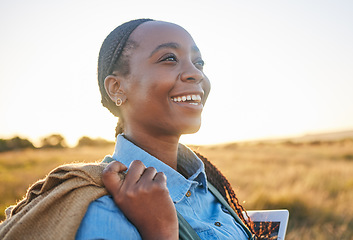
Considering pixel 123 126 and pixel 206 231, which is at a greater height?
pixel 123 126

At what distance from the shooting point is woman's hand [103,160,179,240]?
1.35 m

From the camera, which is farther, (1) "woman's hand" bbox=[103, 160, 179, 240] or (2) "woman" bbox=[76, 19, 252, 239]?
(2) "woman" bbox=[76, 19, 252, 239]

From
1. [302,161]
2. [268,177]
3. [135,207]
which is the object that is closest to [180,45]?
[135,207]

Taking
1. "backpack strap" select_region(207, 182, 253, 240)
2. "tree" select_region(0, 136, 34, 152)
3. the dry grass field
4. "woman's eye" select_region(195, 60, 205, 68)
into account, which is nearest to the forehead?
"woman's eye" select_region(195, 60, 205, 68)

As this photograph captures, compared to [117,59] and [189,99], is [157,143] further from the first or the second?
[117,59]

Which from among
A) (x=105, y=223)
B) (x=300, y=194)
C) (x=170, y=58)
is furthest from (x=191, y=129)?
(x=300, y=194)

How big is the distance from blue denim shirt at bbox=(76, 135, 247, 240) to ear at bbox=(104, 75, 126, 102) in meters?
0.24

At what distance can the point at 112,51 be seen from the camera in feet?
6.80

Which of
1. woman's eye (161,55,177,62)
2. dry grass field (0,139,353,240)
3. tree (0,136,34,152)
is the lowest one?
tree (0,136,34,152)

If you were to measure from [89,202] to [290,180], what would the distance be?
7793mm

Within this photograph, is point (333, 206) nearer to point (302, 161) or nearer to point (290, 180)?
point (290, 180)

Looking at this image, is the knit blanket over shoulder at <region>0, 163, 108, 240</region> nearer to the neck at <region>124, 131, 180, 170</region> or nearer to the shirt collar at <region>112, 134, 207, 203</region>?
the shirt collar at <region>112, 134, 207, 203</region>

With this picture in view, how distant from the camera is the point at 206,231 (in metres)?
1.69

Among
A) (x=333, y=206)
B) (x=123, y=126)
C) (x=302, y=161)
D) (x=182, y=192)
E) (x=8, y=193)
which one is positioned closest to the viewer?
(x=182, y=192)
